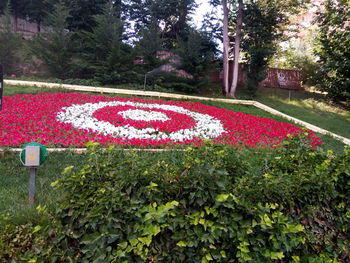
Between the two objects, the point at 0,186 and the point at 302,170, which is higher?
the point at 302,170

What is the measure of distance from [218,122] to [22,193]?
5.32m

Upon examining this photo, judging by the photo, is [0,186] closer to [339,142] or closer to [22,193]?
[22,193]

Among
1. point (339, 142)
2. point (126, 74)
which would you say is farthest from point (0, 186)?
point (126, 74)

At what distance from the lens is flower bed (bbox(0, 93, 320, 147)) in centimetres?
471

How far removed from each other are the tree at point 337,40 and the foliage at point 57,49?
11.5 meters

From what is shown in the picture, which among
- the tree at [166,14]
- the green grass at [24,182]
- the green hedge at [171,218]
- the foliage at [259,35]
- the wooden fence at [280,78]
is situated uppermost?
the tree at [166,14]

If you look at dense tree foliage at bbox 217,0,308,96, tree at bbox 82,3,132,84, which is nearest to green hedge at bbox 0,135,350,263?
tree at bbox 82,3,132,84

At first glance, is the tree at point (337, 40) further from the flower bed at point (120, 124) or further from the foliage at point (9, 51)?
the foliage at point (9, 51)

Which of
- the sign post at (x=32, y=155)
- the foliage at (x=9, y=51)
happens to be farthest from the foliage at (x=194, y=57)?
the sign post at (x=32, y=155)

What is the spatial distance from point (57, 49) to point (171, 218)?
12068mm

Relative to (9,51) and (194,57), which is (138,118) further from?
(9,51)

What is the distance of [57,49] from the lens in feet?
37.8

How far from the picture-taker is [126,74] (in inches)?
454

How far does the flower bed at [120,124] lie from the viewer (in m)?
4.71
